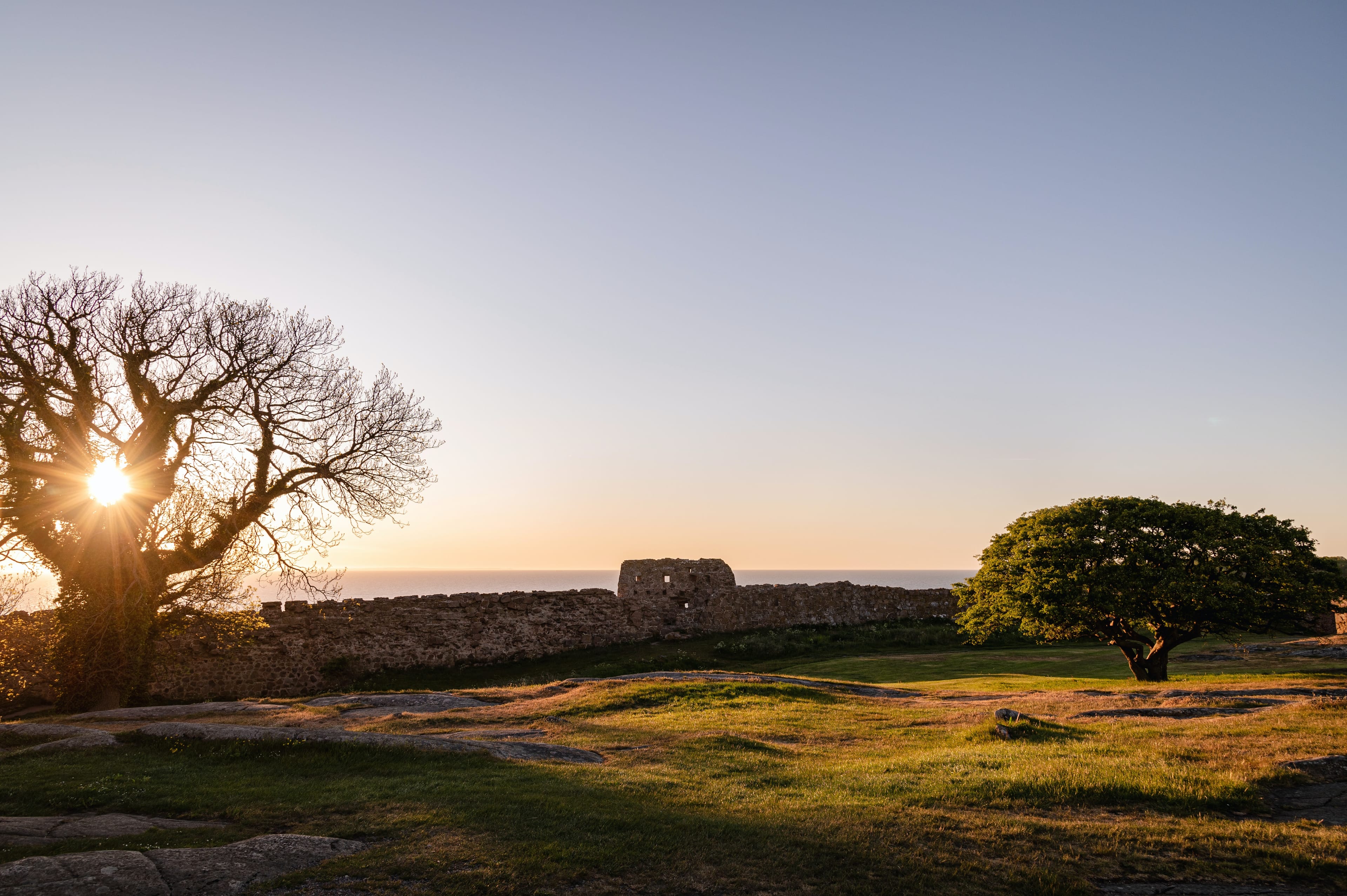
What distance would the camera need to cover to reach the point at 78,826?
720 cm

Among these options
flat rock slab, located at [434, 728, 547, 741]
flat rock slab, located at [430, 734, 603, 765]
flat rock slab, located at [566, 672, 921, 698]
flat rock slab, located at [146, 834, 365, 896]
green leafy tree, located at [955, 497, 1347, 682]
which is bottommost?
flat rock slab, located at [566, 672, 921, 698]

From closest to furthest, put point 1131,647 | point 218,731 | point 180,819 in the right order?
point 180,819
point 218,731
point 1131,647

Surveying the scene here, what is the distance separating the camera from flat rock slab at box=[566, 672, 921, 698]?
18125 mm

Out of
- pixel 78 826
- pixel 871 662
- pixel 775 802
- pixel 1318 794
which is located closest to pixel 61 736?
A: pixel 78 826

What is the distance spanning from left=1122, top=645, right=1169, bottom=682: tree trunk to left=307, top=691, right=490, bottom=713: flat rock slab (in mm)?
15769

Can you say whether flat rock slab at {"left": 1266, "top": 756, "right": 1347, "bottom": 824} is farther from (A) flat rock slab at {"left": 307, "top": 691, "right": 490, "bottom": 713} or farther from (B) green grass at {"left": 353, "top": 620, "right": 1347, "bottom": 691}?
(A) flat rock slab at {"left": 307, "top": 691, "right": 490, "bottom": 713}

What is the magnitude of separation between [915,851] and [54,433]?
2135 centimetres

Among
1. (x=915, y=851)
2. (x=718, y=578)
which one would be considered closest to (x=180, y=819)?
(x=915, y=851)

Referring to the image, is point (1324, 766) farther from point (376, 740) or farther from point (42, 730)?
point (42, 730)

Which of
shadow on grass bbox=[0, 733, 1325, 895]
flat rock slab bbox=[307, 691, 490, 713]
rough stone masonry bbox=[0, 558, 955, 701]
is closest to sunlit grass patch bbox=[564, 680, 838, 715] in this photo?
flat rock slab bbox=[307, 691, 490, 713]

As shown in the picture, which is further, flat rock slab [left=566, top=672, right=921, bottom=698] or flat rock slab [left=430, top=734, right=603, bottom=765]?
flat rock slab [left=566, top=672, right=921, bottom=698]

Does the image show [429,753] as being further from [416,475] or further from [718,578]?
[718,578]

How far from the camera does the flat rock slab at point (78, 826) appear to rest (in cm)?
671

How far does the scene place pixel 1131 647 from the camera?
59.3 feet
